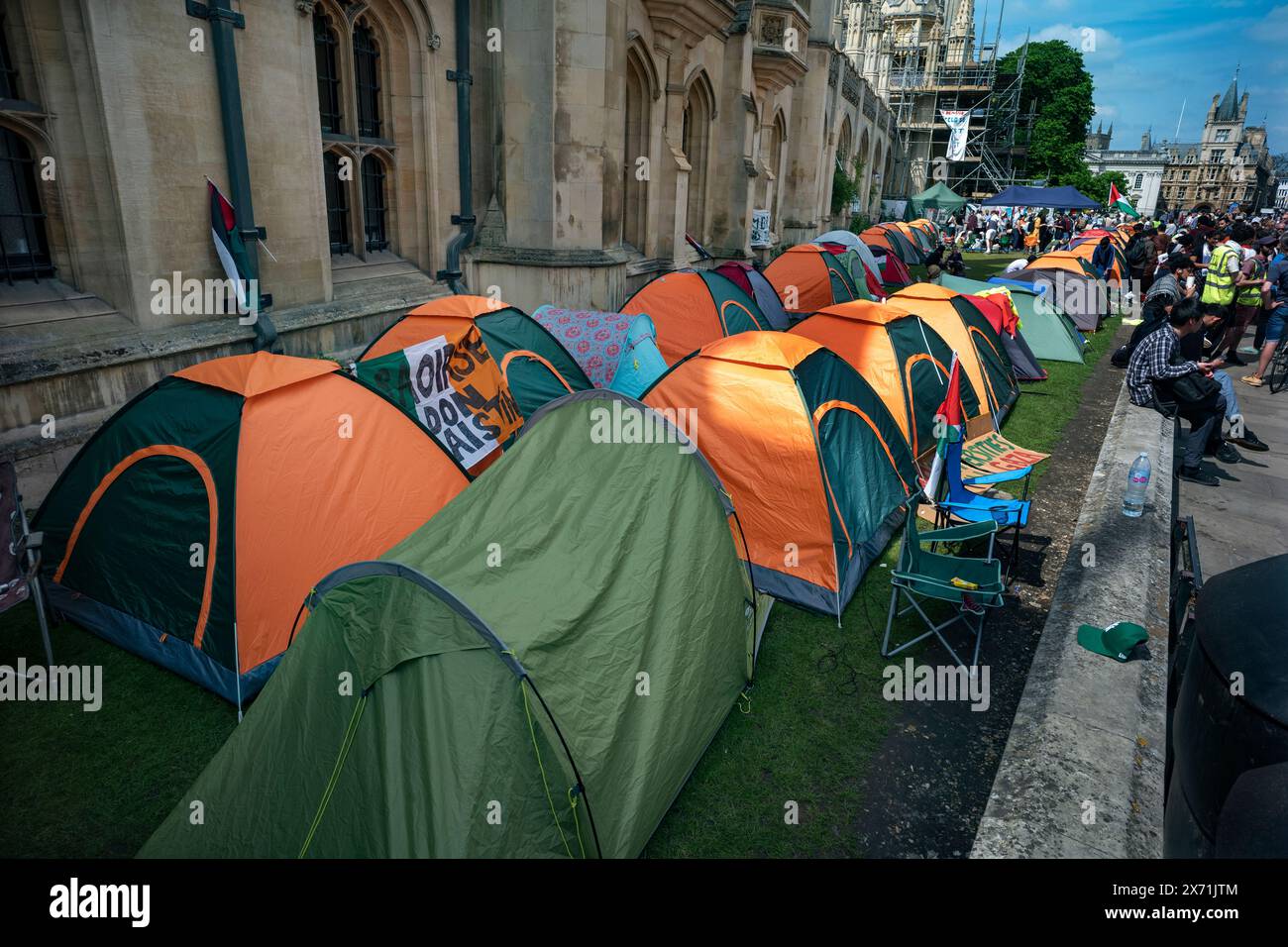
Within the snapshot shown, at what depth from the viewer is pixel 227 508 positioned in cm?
415

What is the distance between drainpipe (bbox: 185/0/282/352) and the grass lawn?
3.37 metres

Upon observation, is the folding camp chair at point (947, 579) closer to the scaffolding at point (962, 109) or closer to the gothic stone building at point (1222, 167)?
the scaffolding at point (962, 109)

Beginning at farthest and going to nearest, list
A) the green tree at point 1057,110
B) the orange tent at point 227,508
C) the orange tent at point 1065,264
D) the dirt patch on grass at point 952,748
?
the green tree at point 1057,110 → the orange tent at point 1065,264 → the orange tent at point 227,508 → the dirt patch on grass at point 952,748

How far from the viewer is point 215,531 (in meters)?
4.15

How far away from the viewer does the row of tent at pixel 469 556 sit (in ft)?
8.99

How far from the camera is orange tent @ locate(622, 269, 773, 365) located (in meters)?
10.3

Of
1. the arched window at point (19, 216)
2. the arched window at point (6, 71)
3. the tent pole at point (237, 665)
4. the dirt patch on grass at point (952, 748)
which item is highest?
the arched window at point (6, 71)

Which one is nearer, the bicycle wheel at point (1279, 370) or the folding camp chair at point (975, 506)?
the folding camp chair at point (975, 506)

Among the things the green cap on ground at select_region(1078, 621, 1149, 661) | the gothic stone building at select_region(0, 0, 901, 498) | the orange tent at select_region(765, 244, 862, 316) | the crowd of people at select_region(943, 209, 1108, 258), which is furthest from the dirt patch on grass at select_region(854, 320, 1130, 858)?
the crowd of people at select_region(943, 209, 1108, 258)

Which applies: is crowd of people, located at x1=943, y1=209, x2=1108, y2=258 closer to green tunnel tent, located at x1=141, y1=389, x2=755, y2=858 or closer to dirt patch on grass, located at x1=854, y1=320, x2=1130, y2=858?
dirt patch on grass, located at x1=854, y1=320, x2=1130, y2=858

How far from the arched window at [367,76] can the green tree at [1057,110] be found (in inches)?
1947

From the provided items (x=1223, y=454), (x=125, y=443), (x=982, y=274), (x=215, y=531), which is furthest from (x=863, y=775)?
(x=982, y=274)

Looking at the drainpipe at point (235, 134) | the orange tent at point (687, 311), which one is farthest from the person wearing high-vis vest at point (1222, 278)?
the drainpipe at point (235, 134)
